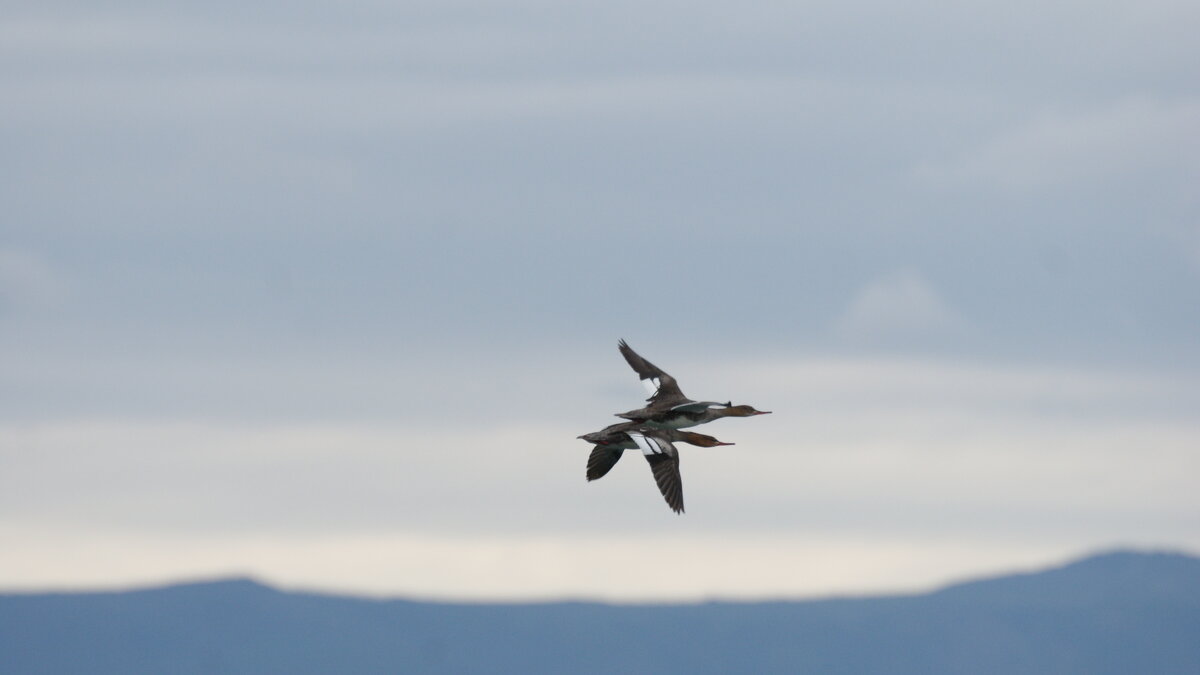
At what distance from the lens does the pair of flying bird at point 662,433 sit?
109625mm

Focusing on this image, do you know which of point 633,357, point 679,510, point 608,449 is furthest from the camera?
point 633,357

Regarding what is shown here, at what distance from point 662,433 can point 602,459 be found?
2.63 meters

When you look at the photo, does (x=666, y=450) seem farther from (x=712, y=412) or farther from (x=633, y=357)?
(x=633, y=357)

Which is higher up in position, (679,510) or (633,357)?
(633,357)

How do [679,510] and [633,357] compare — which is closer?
[679,510]

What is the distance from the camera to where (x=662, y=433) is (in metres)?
113

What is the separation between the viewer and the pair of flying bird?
360ft

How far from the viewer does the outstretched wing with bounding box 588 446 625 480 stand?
368ft

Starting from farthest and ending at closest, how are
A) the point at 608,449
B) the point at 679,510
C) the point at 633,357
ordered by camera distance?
the point at 633,357 → the point at 608,449 → the point at 679,510

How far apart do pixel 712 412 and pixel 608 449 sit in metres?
4.61

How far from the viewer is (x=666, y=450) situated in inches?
4341

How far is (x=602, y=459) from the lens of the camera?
113 meters

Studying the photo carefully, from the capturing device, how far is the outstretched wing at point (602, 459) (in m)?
112

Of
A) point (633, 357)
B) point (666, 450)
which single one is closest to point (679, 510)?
point (666, 450)
